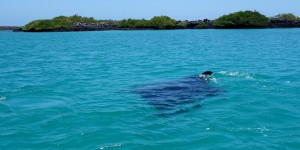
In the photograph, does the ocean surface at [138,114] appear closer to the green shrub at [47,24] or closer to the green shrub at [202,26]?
the green shrub at [202,26]

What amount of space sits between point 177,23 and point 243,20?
22395mm

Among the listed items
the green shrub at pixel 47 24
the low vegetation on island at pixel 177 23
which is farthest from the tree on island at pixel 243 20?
the green shrub at pixel 47 24

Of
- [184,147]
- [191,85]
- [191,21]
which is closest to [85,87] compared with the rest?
[191,85]

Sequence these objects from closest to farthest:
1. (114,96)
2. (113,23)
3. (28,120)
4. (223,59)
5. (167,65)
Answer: (28,120), (114,96), (167,65), (223,59), (113,23)

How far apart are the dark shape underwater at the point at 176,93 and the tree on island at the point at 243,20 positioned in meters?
84.6

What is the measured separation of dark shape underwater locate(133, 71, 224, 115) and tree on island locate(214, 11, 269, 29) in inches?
3332

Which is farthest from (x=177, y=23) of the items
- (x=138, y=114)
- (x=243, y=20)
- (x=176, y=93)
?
(x=138, y=114)

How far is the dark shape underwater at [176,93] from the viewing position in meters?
13.9

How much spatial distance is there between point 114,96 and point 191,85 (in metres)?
4.15

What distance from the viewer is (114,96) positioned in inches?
640

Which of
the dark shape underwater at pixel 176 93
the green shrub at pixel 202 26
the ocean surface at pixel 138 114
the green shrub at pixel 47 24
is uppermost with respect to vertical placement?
the green shrub at pixel 47 24

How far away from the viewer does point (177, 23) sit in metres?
115

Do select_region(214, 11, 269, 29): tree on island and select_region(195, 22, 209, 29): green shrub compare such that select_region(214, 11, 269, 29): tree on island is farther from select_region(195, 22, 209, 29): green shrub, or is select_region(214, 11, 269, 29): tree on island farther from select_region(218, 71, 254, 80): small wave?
select_region(218, 71, 254, 80): small wave

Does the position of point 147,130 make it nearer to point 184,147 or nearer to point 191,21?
point 184,147
